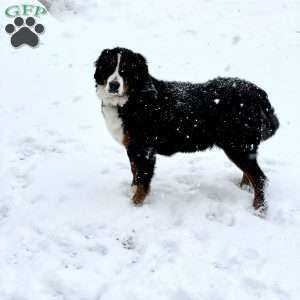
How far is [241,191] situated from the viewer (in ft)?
16.6

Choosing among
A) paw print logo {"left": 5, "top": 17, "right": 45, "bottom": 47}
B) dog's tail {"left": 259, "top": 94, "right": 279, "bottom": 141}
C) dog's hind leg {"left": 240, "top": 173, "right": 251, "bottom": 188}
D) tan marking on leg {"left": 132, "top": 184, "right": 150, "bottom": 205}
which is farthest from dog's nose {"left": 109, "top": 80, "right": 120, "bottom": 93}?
paw print logo {"left": 5, "top": 17, "right": 45, "bottom": 47}

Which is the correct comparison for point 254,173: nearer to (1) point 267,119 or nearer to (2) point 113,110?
(1) point 267,119

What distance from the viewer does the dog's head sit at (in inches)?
179

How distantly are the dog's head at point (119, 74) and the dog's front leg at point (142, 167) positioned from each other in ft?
1.73

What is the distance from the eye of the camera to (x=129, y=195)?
16.3ft

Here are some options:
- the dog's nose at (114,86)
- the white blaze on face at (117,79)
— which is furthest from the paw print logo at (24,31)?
the dog's nose at (114,86)

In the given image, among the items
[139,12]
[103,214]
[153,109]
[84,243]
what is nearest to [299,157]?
[153,109]

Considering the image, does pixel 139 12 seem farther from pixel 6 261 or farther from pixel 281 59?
pixel 6 261

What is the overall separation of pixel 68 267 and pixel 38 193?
4.27ft

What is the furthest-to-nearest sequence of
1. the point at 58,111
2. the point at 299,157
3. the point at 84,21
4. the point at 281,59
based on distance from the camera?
the point at 84,21, the point at 281,59, the point at 58,111, the point at 299,157

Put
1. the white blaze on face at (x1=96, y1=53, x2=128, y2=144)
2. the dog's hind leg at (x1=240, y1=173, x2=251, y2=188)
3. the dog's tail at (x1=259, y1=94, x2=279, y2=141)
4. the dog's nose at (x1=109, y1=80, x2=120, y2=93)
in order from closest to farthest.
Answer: the dog's nose at (x1=109, y1=80, x2=120, y2=93), the white blaze on face at (x1=96, y1=53, x2=128, y2=144), the dog's tail at (x1=259, y1=94, x2=279, y2=141), the dog's hind leg at (x1=240, y1=173, x2=251, y2=188)

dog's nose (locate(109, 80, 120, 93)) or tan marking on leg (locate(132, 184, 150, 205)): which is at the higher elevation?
dog's nose (locate(109, 80, 120, 93))

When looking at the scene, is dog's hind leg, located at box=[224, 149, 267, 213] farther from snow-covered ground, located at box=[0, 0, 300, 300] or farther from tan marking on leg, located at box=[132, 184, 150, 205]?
tan marking on leg, located at box=[132, 184, 150, 205]

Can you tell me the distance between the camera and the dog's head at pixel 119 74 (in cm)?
454
